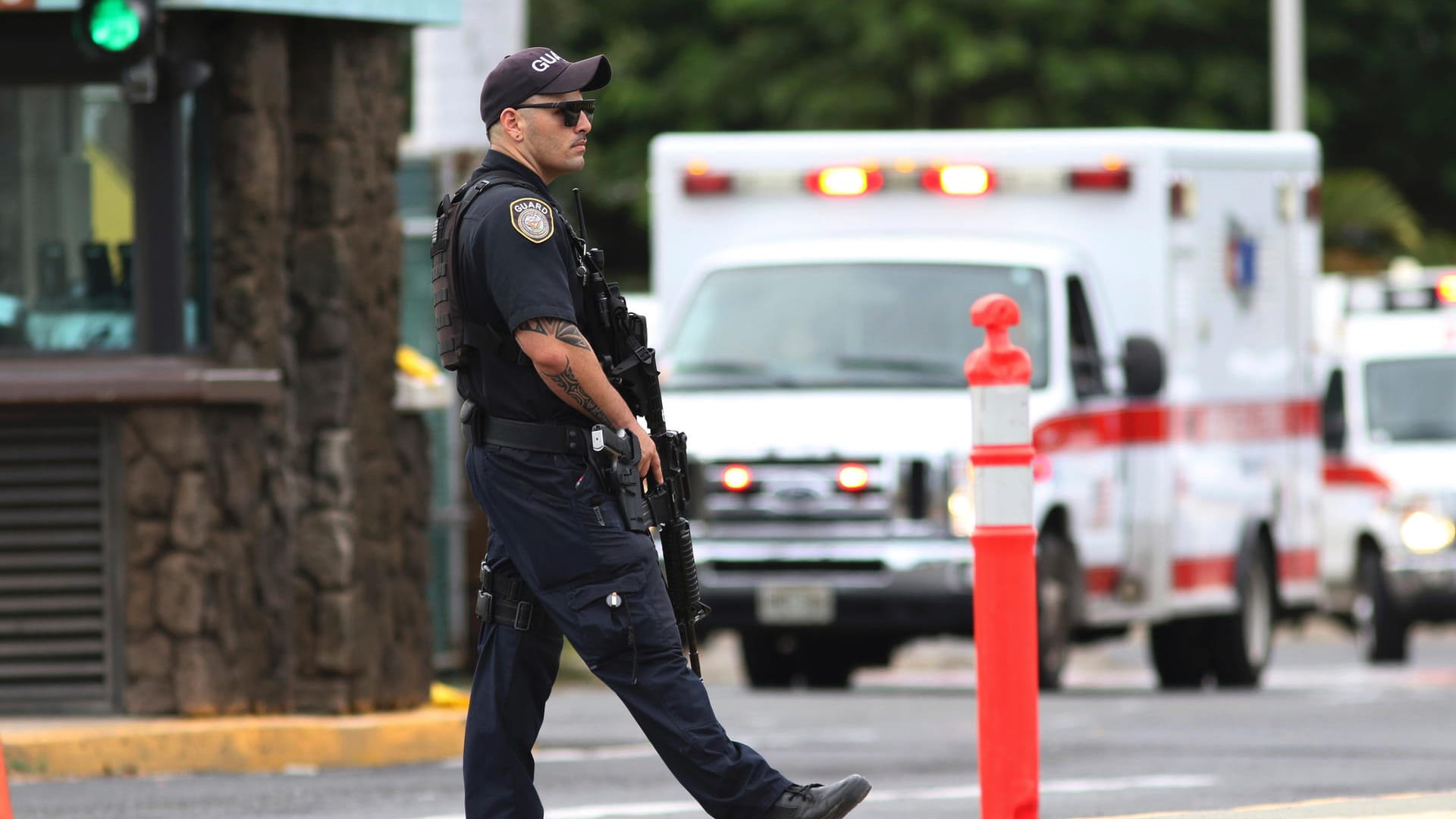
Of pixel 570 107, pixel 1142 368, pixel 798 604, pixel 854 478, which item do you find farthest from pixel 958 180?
pixel 570 107

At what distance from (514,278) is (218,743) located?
12.6 ft

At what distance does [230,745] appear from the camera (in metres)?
9.96

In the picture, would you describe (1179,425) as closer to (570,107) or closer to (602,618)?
(570,107)

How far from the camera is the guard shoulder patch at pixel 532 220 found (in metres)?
6.59

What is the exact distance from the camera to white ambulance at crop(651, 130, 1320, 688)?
13359mm

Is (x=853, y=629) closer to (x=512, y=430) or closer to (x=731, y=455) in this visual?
(x=731, y=455)

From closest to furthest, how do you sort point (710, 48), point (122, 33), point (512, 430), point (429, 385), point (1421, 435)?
point (512, 430) → point (122, 33) → point (429, 385) → point (1421, 435) → point (710, 48)

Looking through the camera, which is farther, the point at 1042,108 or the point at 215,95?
the point at 1042,108

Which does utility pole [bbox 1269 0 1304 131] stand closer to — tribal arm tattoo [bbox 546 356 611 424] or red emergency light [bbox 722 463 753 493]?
red emergency light [bbox 722 463 753 493]

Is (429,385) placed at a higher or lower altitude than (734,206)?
lower

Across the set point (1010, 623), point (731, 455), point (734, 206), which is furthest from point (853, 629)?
point (1010, 623)

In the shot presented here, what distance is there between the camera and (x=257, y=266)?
10328 millimetres

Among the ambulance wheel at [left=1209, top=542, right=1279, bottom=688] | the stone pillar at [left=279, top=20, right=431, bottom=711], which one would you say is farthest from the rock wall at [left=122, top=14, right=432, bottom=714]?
the ambulance wheel at [left=1209, top=542, right=1279, bottom=688]

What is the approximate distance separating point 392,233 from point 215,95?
0.85 metres
